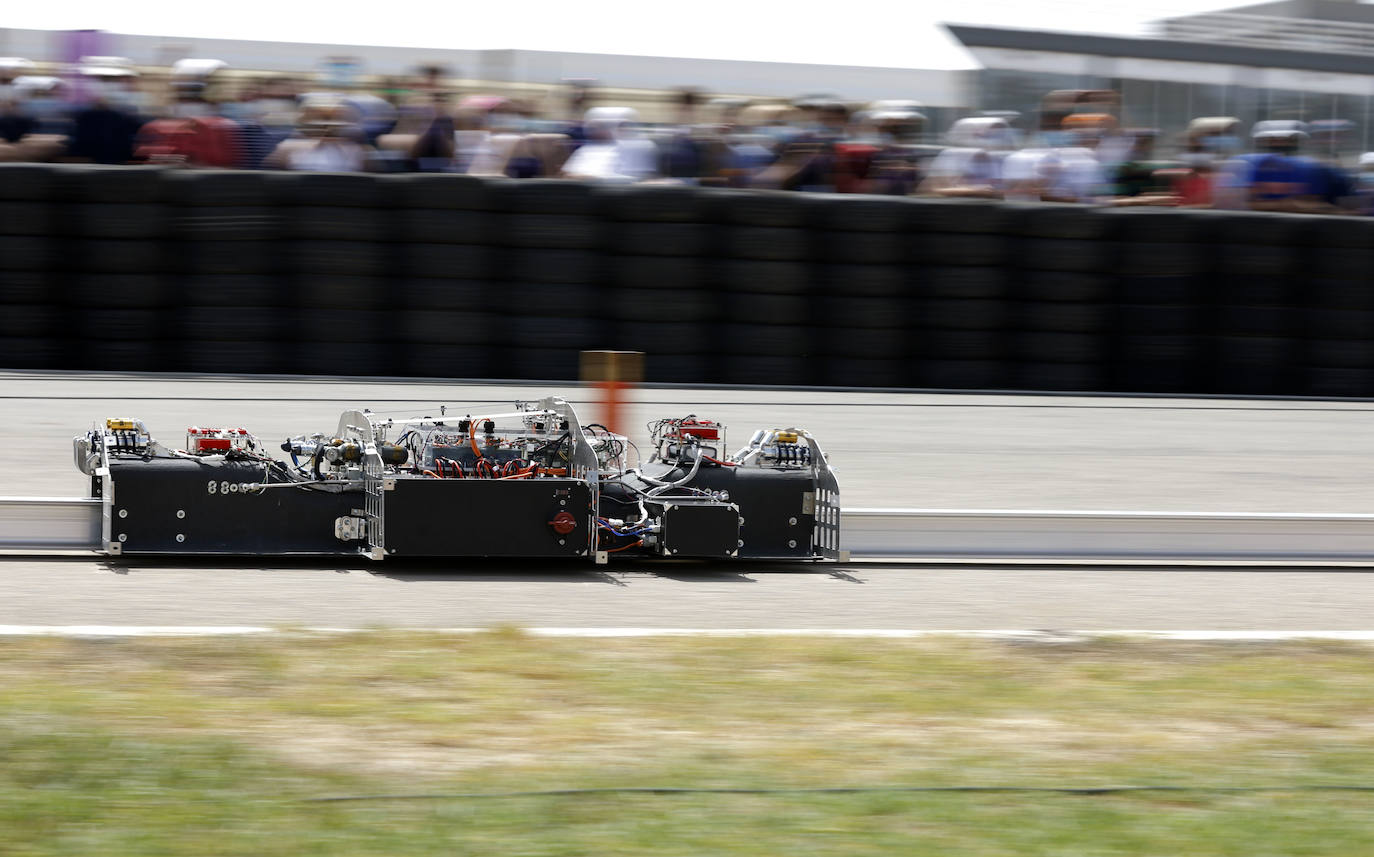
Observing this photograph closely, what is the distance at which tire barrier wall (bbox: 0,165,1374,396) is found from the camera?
36.8 ft

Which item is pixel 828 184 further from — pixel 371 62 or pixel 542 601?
pixel 542 601

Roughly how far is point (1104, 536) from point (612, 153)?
5.41 metres

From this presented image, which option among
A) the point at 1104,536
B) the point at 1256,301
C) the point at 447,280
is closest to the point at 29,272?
the point at 447,280

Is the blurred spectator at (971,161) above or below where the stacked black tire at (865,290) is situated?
above

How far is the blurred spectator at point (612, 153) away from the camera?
39.5ft

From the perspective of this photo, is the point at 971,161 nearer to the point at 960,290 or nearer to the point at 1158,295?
the point at 960,290

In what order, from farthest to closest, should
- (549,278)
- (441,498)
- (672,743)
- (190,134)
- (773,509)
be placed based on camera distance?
(190,134) → (549,278) → (773,509) → (441,498) → (672,743)

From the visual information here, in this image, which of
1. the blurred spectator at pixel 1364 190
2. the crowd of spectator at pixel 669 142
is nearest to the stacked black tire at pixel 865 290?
the crowd of spectator at pixel 669 142

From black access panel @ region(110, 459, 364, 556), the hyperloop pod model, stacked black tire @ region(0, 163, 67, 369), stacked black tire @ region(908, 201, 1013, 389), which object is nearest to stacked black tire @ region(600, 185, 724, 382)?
stacked black tire @ region(908, 201, 1013, 389)

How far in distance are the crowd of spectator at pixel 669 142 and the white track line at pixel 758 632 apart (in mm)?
6381

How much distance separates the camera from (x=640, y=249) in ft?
38.2

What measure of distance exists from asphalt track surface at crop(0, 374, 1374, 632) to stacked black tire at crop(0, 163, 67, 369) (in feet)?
1.06

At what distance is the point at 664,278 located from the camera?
1166 cm

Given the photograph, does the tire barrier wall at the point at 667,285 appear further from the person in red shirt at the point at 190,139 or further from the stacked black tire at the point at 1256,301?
the person in red shirt at the point at 190,139
